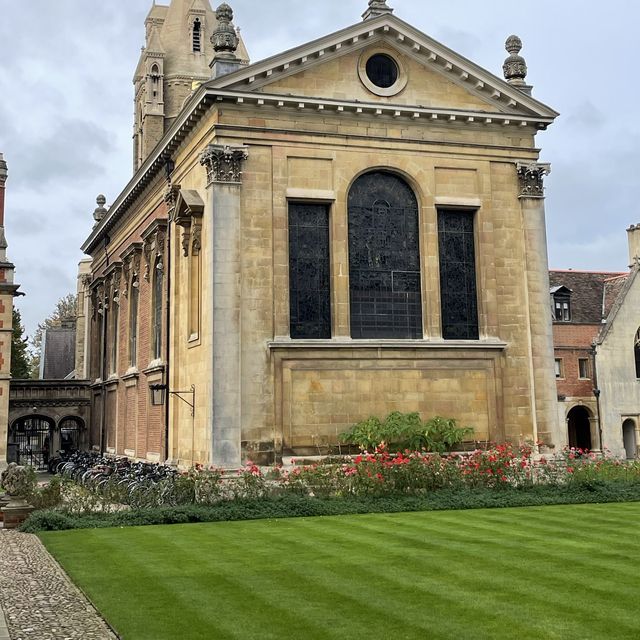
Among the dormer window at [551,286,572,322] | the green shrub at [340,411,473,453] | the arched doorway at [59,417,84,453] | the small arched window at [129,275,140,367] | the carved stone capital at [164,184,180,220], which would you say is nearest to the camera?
the green shrub at [340,411,473,453]

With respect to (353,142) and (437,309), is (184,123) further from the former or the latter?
(437,309)

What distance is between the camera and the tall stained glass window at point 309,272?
25859mm

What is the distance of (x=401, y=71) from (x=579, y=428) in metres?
24.8

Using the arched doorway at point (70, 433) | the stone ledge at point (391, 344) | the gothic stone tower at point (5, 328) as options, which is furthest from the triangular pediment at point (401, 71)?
the arched doorway at point (70, 433)

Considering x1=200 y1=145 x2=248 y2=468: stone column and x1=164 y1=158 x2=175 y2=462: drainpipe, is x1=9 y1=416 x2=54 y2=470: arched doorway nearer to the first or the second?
x1=164 y1=158 x2=175 y2=462: drainpipe

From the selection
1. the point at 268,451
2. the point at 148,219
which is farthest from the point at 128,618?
the point at 148,219

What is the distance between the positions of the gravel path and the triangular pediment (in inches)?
648

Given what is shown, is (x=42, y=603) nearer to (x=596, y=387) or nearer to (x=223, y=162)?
(x=223, y=162)

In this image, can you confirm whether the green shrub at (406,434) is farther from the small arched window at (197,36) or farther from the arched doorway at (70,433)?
the small arched window at (197,36)

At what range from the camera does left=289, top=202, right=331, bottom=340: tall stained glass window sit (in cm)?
2586

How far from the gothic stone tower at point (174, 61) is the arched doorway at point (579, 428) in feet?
105

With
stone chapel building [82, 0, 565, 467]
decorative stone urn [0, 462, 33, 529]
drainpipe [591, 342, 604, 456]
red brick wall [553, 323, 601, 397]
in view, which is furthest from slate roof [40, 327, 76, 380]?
decorative stone urn [0, 462, 33, 529]

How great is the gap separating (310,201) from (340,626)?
19.1 m

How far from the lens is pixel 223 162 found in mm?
25234
